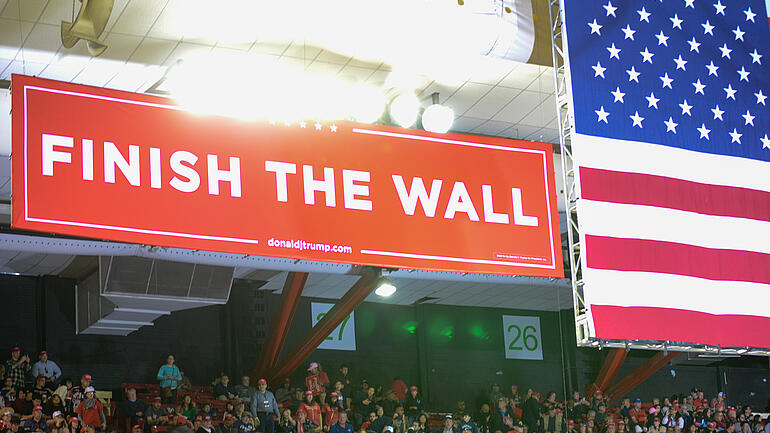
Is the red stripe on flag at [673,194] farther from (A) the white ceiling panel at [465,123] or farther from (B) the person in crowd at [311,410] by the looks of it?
(B) the person in crowd at [311,410]

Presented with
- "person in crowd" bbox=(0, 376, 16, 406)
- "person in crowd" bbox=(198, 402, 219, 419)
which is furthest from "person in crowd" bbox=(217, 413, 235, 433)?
"person in crowd" bbox=(0, 376, 16, 406)

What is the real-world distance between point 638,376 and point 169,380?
1279 centimetres

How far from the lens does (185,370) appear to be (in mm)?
24438

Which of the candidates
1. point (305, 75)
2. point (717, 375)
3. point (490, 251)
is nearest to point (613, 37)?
point (490, 251)

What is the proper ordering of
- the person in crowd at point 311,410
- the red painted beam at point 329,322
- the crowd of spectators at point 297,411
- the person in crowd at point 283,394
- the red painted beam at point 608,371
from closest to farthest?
the crowd of spectators at point 297,411 < the person in crowd at point 311,410 < the red painted beam at point 329,322 < the person in crowd at point 283,394 < the red painted beam at point 608,371

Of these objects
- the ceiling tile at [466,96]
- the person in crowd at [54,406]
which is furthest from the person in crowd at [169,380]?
the ceiling tile at [466,96]

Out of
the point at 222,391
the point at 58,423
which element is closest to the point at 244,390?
the point at 222,391

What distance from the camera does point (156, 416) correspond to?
19016 millimetres

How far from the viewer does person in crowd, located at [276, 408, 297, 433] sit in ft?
63.1

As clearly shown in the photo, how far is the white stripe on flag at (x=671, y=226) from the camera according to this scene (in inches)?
488

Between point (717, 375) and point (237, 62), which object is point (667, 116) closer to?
point (237, 62)

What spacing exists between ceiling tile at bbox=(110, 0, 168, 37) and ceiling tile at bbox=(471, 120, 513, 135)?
237 inches

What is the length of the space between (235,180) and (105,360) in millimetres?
13038

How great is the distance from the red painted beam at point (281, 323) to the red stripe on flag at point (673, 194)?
33.3 ft
